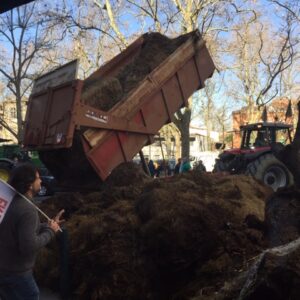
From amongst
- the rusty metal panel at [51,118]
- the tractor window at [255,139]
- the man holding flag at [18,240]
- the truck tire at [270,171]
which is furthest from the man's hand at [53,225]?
the tractor window at [255,139]

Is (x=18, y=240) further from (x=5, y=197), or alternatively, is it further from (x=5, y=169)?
(x=5, y=169)

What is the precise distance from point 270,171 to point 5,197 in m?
10.8

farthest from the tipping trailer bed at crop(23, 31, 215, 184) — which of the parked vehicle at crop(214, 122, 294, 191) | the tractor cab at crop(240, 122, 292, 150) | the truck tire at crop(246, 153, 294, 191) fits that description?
the tractor cab at crop(240, 122, 292, 150)

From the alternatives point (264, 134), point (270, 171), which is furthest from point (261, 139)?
point (270, 171)

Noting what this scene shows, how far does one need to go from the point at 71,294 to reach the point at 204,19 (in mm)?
23564

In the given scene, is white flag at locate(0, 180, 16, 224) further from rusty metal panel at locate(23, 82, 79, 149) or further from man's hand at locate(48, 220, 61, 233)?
rusty metal panel at locate(23, 82, 79, 149)

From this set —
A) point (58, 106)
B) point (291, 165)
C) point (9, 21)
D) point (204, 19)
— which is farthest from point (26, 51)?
point (291, 165)

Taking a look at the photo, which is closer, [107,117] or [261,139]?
[107,117]

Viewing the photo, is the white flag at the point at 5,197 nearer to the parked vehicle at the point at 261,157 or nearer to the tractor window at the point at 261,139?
the parked vehicle at the point at 261,157

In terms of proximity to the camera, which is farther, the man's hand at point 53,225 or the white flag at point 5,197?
the man's hand at point 53,225

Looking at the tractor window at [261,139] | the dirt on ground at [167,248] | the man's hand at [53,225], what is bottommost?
the dirt on ground at [167,248]

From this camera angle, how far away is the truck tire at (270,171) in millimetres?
13469

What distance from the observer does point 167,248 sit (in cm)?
519

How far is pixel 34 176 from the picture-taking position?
13.2 feet
